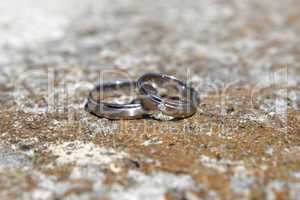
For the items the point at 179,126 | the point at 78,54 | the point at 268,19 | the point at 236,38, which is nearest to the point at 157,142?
the point at 179,126

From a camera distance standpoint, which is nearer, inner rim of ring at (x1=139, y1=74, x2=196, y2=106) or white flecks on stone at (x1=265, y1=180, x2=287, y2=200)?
white flecks on stone at (x1=265, y1=180, x2=287, y2=200)

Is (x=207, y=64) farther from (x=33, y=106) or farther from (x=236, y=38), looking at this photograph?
(x=33, y=106)

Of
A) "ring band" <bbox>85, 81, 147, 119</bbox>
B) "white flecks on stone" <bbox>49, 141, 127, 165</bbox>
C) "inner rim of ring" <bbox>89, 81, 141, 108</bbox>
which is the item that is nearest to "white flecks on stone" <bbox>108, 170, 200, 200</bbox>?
"white flecks on stone" <bbox>49, 141, 127, 165</bbox>

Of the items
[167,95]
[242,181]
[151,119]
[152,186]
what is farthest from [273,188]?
[167,95]

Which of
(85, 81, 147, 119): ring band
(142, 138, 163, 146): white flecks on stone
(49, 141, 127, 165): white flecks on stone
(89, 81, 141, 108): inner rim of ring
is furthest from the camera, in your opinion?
(89, 81, 141, 108): inner rim of ring

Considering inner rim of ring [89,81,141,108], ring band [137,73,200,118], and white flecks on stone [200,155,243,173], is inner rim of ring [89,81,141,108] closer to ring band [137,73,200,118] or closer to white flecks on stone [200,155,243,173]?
ring band [137,73,200,118]

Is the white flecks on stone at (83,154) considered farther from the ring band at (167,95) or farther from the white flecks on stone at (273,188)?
the white flecks on stone at (273,188)

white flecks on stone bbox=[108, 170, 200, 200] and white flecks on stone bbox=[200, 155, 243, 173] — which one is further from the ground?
white flecks on stone bbox=[200, 155, 243, 173]
